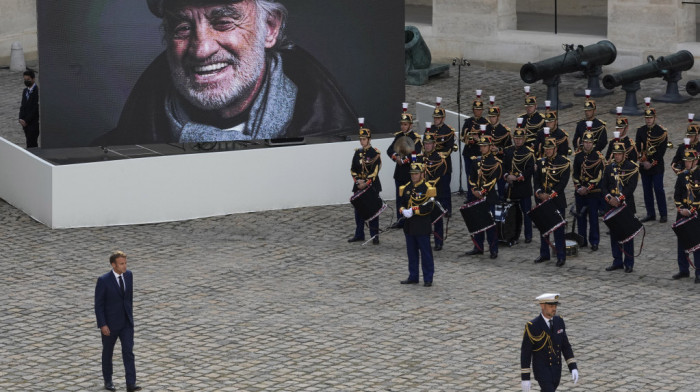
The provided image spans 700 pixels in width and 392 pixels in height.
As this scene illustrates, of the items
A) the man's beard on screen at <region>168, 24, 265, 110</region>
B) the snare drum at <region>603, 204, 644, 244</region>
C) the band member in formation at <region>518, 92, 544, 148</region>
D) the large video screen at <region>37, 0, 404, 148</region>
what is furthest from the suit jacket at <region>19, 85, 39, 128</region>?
the snare drum at <region>603, 204, 644, 244</region>

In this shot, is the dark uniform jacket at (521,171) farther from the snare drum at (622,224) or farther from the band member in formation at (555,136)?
the snare drum at (622,224)

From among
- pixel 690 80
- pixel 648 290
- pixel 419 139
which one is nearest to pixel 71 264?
pixel 419 139

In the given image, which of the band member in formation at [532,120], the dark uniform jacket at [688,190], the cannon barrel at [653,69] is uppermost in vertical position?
the cannon barrel at [653,69]

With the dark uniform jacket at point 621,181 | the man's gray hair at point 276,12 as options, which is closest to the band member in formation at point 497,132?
the dark uniform jacket at point 621,181

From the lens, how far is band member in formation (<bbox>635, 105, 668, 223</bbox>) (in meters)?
20.8

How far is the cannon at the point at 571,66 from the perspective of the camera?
90.3 feet

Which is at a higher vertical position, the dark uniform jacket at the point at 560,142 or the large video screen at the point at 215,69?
the large video screen at the point at 215,69

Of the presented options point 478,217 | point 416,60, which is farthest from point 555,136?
point 416,60

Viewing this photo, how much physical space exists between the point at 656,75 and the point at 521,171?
830 cm

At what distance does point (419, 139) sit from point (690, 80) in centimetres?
885

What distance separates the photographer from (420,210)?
17875mm

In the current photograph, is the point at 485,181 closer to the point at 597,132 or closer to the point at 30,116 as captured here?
the point at 597,132

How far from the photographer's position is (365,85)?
74.6 ft

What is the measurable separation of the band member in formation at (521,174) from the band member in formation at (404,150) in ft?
5.06
